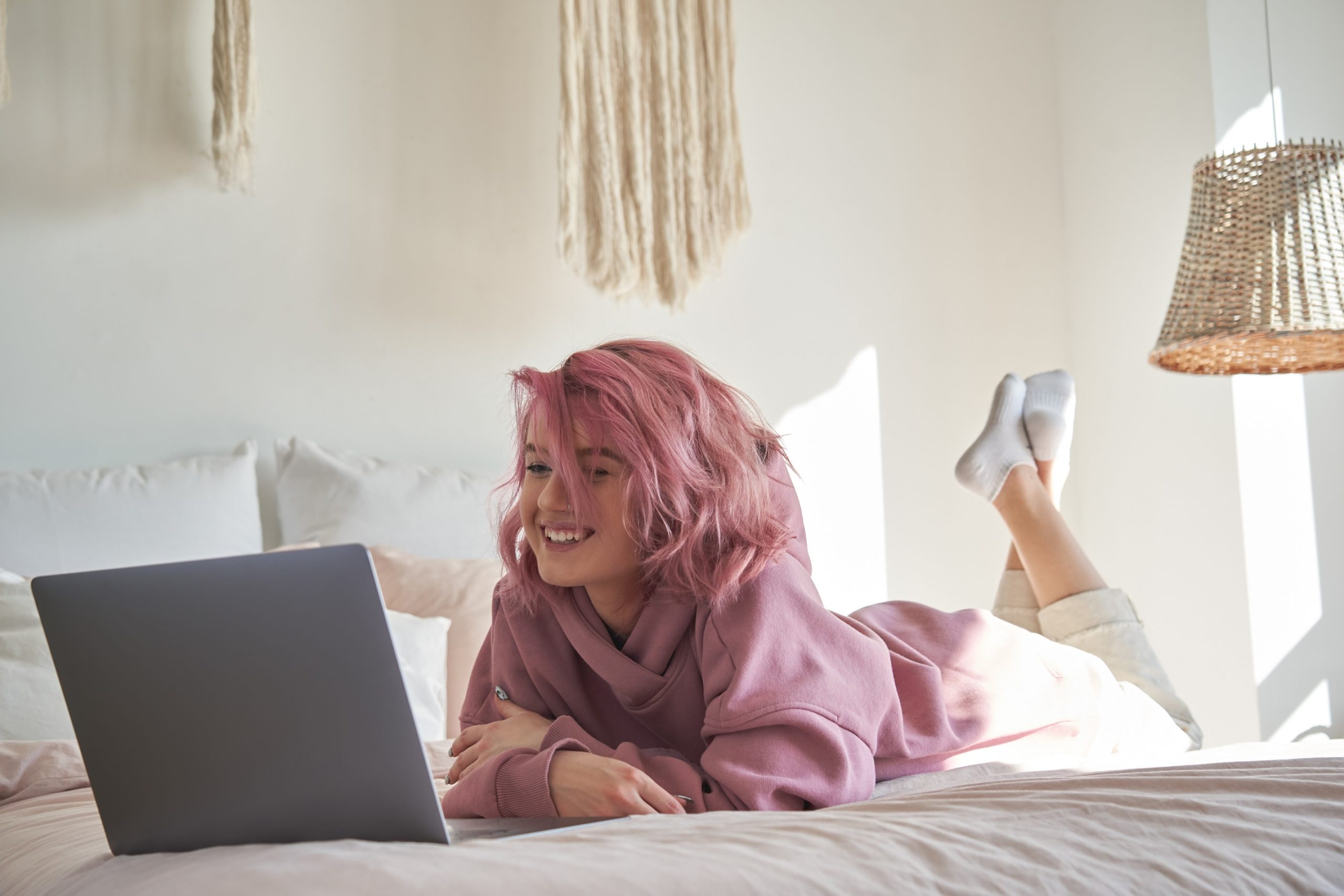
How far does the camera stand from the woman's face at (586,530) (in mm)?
1125

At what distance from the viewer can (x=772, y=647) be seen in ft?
3.45

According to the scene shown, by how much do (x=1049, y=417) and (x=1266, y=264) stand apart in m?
0.47

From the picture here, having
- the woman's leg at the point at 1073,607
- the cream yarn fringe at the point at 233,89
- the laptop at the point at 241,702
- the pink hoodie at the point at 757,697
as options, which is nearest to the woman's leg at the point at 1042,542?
the woman's leg at the point at 1073,607

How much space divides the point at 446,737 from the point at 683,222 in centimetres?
121

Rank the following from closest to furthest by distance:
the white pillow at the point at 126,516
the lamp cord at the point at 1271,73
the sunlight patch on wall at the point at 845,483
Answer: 1. the white pillow at the point at 126,516
2. the lamp cord at the point at 1271,73
3. the sunlight patch on wall at the point at 845,483

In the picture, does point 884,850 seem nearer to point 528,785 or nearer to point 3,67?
point 528,785

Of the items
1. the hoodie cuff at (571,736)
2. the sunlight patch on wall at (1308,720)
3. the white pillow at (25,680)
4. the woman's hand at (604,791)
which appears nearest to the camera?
the woman's hand at (604,791)

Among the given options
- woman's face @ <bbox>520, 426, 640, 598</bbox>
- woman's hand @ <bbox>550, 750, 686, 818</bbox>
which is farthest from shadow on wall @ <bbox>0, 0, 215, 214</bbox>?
woman's hand @ <bbox>550, 750, 686, 818</bbox>

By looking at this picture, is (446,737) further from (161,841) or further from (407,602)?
(161,841)

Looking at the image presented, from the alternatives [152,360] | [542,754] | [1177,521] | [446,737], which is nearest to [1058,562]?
[1177,521]

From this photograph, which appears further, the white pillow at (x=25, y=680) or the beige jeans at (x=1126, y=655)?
the beige jeans at (x=1126, y=655)

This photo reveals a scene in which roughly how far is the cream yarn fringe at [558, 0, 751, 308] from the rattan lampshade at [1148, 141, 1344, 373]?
931mm

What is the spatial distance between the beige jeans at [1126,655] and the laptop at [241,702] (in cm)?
125

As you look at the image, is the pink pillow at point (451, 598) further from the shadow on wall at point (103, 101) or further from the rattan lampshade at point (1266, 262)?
the rattan lampshade at point (1266, 262)
